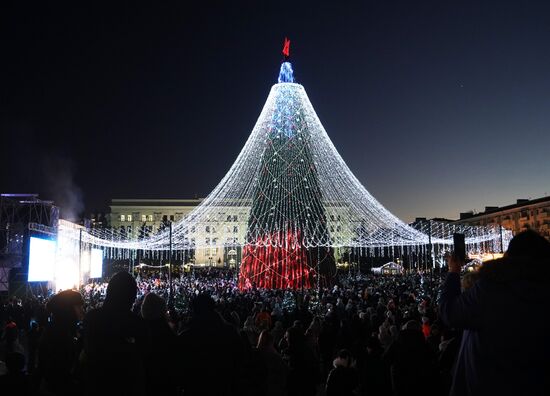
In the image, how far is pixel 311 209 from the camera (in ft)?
102

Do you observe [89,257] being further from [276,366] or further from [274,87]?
[276,366]

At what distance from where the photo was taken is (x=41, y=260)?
27.8m

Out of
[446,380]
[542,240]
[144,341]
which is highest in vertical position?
[542,240]

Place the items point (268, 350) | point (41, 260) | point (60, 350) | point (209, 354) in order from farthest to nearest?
point (41, 260)
point (268, 350)
point (60, 350)
point (209, 354)

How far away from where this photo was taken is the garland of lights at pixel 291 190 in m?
26.2

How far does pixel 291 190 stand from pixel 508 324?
90.9 ft

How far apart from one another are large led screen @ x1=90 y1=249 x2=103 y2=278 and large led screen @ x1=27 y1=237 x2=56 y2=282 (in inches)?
511

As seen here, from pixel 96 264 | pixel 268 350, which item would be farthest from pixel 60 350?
pixel 96 264

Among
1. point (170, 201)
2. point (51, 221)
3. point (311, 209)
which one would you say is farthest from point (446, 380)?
point (170, 201)

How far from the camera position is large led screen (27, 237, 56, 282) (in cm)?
2645

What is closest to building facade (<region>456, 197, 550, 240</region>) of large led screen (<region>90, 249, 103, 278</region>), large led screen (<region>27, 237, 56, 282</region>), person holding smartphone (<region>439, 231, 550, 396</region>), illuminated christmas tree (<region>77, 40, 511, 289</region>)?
illuminated christmas tree (<region>77, 40, 511, 289</region>)

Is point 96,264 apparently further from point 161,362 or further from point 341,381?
point 161,362

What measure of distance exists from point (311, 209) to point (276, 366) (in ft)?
80.4

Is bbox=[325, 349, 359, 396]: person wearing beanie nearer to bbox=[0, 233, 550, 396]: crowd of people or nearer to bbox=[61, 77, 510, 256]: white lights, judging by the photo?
bbox=[0, 233, 550, 396]: crowd of people
